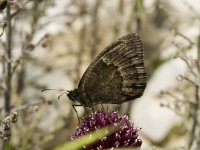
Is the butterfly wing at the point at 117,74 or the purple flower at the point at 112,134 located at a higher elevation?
the butterfly wing at the point at 117,74

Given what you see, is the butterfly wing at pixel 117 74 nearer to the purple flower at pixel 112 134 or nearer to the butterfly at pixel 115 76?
the butterfly at pixel 115 76

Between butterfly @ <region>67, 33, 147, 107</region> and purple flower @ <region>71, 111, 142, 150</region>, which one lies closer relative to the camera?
purple flower @ <region>71, 111, 142, 150</region>

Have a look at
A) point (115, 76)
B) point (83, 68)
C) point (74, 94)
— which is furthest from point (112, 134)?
point (83, 68)

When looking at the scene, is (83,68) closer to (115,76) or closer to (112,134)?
(115,76)

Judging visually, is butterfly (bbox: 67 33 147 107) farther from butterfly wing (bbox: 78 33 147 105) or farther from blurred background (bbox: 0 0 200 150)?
blurred background (bbox: 0 0 200 150)

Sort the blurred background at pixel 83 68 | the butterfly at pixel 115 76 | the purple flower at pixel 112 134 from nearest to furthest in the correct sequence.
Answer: the purple flower at pixel 112 134 < the butterfly at pixel 115 76 < the blurred background at pixel 83 68

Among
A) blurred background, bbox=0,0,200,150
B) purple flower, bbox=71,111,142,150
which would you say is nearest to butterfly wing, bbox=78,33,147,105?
purple flower, bbox=71,111,142,150

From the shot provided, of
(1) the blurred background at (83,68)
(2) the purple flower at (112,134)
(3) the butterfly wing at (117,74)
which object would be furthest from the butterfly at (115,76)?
(1) the blurred background at (83,68)

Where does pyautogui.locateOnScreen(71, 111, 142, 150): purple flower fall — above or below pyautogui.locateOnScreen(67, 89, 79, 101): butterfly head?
below

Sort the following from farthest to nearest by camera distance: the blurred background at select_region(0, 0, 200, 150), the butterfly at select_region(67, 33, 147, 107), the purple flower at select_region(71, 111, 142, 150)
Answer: the blurred background at select_region(0, 0, 200, 150), the butterfly at select_region(67, 33, 147, 107), the purple flower at select_region(71, 111, 142, 150)
